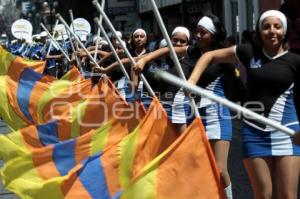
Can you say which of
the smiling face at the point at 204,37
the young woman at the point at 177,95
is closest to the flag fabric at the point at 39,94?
the young woman at the point at 177,95

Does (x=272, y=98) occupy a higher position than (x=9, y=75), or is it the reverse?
(x=272, y=98)

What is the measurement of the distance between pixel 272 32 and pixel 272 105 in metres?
0.50

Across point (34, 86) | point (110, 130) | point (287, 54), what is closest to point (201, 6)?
point (34, 86)

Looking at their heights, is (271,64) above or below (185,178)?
above

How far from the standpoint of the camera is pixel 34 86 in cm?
1162

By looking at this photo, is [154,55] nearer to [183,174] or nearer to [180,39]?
[180,39]

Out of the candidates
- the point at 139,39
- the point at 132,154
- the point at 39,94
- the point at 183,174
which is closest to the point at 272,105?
the point at 183,174

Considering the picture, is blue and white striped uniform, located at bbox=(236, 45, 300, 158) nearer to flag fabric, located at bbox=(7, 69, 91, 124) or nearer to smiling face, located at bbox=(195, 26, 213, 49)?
smiling face, located at bbox=(195, 26, 213, 49)

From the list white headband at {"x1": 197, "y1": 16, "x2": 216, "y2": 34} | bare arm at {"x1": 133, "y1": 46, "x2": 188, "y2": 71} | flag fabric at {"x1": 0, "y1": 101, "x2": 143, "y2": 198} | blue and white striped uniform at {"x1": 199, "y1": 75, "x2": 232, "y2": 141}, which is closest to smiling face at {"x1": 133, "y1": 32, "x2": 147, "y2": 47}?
flag fabric at {"x1": 0, "y1": 101, "x2": 143, "y2": 198}

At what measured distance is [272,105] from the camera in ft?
17.2

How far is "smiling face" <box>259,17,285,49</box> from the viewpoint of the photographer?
5.21 m

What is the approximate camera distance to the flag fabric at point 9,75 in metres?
11.3

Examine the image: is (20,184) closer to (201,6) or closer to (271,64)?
(271,64)

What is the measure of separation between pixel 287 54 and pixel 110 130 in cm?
240
